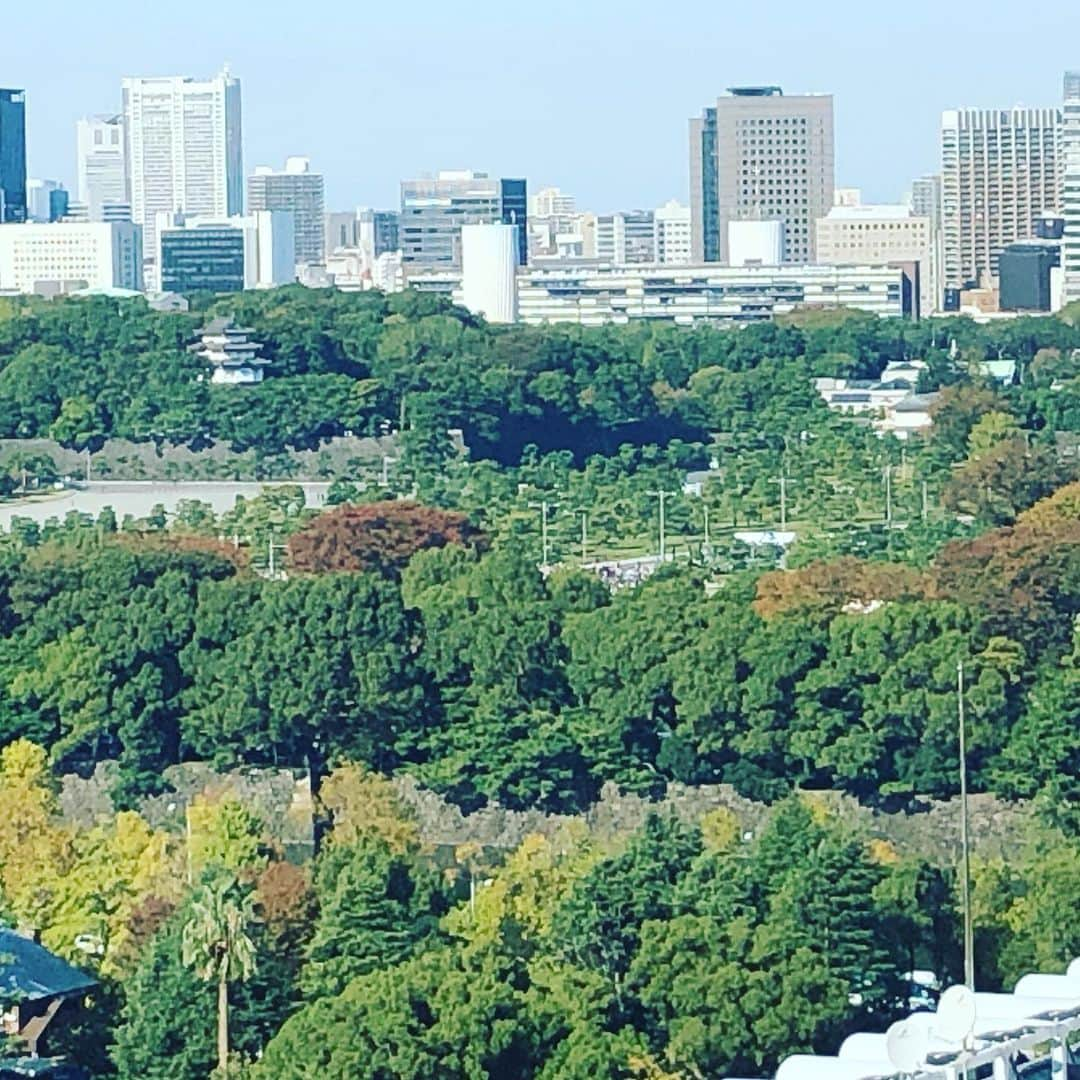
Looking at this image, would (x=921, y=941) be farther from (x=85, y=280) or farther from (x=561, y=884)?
(x=85, y=280)

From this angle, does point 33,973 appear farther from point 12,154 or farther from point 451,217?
point 12,154

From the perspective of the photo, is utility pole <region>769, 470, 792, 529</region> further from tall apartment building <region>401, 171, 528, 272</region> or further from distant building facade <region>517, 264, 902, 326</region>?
tall apartment building <region>401, 171, 528, 272</region>

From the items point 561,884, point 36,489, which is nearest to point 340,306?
point 36,489

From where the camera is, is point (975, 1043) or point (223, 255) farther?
point (223, 255)

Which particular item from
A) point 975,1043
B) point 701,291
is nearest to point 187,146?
point 701,291

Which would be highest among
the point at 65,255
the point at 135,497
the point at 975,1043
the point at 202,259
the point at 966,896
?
the point at 975,1043

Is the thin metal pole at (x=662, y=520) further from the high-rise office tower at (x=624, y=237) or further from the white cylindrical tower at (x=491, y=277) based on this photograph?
the high-rise office tower at (x=624, y=237)

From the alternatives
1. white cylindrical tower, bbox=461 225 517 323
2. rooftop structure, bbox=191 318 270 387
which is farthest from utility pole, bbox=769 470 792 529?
white cylindrical tower, bbox=461 225 517 323

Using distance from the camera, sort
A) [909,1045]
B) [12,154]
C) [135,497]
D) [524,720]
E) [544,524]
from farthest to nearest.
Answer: [12,154] → [135,497] → [544,524] → [524,720] → [909,1045]
